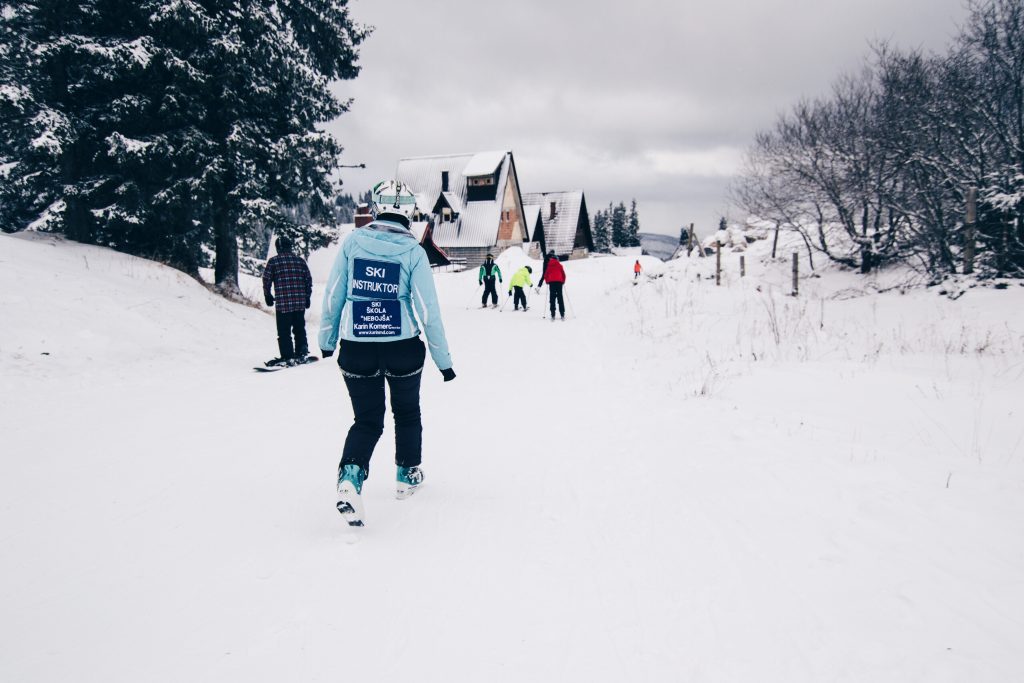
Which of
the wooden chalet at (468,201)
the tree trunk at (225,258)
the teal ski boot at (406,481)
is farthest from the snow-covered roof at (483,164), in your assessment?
the teal ski boot at (406,481)

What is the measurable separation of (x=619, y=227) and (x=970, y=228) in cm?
6914

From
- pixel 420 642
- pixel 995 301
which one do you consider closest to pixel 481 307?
pixel 995 301

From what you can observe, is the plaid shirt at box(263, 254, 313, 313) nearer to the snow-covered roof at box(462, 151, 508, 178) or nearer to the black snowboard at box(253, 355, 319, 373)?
the black snowboard at box(253, 355, 319, 373)

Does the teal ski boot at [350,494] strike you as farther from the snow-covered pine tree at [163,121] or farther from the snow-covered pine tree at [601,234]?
the snow-covered pine tree at [601,234]

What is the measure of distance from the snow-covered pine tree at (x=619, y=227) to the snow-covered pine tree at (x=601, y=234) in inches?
59.5

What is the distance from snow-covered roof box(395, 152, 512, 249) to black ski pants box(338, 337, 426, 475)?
132 ft

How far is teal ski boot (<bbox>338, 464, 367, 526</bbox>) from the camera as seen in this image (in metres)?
3.32

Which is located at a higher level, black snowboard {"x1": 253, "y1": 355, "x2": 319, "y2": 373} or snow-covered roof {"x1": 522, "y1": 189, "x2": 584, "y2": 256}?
snow-covered roof {"x1": 522, "y1": 189, "x2": 584, "y2": 256}

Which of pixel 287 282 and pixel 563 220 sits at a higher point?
pixel 563 220

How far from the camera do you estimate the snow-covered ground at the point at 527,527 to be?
90.7 inches

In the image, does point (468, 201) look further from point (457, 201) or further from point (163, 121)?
point (163, 121)

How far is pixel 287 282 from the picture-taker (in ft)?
29.9

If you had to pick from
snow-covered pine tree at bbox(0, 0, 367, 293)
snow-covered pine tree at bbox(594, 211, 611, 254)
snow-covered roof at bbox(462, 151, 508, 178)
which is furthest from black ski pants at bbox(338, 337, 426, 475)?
snow-covered pine tree at bbox(594, 211, 611, 254)

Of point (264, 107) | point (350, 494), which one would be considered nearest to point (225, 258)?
point (264, 107)
